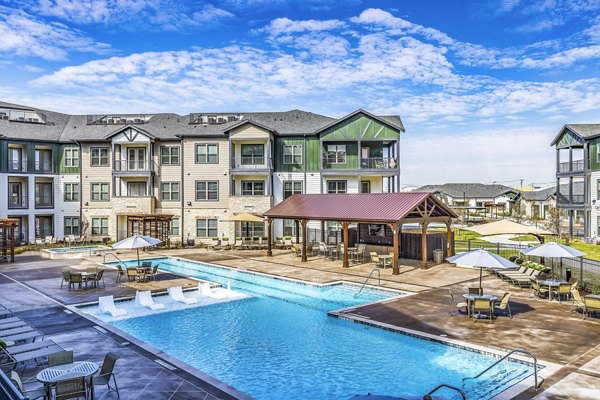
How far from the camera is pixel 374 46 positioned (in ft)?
78.2

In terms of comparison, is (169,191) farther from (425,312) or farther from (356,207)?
(425,312)

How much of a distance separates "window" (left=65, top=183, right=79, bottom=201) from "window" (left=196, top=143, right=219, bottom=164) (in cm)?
1174

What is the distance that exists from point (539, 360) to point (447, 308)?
5070 mm

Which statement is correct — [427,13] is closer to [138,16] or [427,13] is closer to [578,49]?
[578,49]

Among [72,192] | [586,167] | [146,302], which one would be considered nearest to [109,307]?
[146,302]

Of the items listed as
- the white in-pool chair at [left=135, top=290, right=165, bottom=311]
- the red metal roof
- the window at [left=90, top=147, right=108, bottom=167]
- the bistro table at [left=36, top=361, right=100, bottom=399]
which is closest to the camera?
the bistro table at [left=36, top=361, right=100, bottom=399]

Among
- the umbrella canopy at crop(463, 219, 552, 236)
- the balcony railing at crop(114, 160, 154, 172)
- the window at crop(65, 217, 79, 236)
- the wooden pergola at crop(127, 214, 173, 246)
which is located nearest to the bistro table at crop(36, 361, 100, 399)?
the umbrella canopy at crop(463, 219, 552, 236)

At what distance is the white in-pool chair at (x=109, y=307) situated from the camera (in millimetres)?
15423

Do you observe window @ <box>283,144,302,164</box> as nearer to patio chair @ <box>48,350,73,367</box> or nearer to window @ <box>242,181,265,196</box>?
window @ <box>242,181,265,196</box>

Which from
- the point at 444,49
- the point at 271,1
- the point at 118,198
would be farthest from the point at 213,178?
the point at 444,49

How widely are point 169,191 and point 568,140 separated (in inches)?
1469

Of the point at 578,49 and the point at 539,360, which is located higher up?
the point at 578,49

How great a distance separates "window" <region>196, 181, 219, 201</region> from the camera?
37.2 metres

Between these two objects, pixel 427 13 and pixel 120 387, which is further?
pixel 427 13
